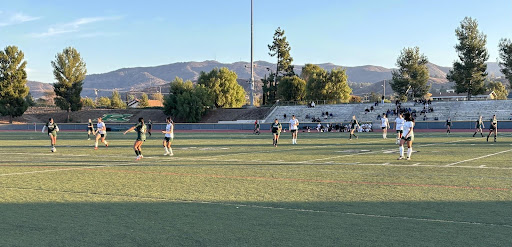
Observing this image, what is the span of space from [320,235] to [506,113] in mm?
63144

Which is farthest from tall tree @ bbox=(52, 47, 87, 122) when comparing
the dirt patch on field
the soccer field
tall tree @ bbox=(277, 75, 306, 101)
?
the soccer field

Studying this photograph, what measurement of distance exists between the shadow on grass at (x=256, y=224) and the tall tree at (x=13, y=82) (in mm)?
89356

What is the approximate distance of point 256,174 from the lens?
14406 mm

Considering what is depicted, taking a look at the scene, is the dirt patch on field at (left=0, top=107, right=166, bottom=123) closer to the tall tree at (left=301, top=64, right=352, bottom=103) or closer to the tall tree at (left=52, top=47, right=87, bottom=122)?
the tall tree at (left=52, top=47, right=87, bottom=122)

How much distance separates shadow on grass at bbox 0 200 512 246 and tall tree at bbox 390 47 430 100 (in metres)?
85.3

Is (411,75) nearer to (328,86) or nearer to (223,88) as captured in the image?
(328,86)

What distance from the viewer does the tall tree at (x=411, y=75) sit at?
298ft

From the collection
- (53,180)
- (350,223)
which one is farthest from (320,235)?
(53,180)

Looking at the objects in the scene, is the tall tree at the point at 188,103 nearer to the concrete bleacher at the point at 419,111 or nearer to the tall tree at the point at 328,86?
the concrete bleacher at the point at 419,111

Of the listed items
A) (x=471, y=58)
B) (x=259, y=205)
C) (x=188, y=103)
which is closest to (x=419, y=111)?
(x=471, y=58)

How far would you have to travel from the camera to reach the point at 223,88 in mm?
96750

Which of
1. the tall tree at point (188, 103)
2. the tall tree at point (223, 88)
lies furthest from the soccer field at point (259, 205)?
the tall tree at point (223, 88)

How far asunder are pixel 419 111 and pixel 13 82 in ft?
234

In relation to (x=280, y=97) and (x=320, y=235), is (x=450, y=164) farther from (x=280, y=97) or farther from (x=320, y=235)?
(x=280, y=97)
